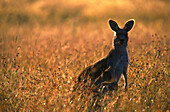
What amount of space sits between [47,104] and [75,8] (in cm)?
1974

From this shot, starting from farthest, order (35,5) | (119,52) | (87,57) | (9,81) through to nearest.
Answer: (35,5), (87,57), (119,52), (9,81)

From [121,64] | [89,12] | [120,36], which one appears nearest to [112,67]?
[121,64]

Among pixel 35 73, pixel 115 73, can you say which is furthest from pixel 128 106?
pixel 35 73

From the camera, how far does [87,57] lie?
7.22m

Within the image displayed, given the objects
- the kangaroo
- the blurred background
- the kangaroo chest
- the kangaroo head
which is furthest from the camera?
the blurred background

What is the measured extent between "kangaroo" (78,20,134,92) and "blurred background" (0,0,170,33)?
34.8ft

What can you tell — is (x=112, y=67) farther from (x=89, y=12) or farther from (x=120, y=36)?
(x=89, y=12)

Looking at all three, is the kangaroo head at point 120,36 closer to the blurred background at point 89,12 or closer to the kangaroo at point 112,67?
the kangaroo at point 112,67

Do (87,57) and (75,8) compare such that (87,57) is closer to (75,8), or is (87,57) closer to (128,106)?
(128,106)

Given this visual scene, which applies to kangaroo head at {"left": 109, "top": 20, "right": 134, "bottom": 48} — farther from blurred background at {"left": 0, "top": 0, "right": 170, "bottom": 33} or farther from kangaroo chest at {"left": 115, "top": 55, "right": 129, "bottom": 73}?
blurred background at {"left": 0, "top": 0, "right": 170, "bottom": 33}

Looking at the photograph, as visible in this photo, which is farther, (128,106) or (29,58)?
(29,58)

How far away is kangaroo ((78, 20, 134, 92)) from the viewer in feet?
15.7

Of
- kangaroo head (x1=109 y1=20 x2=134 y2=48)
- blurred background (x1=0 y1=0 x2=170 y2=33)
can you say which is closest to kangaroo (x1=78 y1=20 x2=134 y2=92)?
kangaroo head (x1=109 y1=20 x2=134 y2=48)

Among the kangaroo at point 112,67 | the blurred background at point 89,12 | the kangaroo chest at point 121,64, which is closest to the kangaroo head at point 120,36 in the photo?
the kangaroo at point 112,67
